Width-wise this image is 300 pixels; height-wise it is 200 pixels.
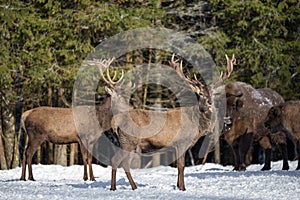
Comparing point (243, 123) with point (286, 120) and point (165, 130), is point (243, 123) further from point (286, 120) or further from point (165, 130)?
point (165, 130)

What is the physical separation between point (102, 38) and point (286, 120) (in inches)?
327

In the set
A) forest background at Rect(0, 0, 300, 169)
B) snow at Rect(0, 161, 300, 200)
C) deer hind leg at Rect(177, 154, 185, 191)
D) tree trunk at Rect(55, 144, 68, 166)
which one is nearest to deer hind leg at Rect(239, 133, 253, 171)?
snow at Rect(0, 161, 300, 200)

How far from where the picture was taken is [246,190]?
10938 mm

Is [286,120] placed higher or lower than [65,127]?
higher

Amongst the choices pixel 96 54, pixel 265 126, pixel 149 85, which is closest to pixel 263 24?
pixel 149 85

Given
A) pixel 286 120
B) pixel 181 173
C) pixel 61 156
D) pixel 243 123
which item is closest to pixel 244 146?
pixel 243 123

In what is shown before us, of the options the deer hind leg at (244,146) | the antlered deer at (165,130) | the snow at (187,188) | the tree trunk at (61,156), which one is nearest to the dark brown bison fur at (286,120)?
the deer hind leg at (244,146)

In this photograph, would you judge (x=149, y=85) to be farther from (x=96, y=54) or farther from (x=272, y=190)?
(x=272, y=190)

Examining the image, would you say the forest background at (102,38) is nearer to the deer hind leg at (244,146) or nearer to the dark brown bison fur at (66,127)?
the dark brown bison fur at (66,127)

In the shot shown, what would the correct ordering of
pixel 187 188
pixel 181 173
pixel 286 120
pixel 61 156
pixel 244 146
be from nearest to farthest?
1. pixel 181 173
2. pixel 187 188
3. pixel 286 120
4. pixel 244 146
5. pixel 61 156

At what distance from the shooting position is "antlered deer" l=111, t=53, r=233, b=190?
36.2ft

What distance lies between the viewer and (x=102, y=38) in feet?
69.2

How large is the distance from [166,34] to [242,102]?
6105 millimetres

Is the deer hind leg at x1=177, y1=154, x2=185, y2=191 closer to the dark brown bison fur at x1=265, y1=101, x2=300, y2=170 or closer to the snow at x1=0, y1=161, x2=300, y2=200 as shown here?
the snow at x1=0, y1=161, x2=300, y2=200
